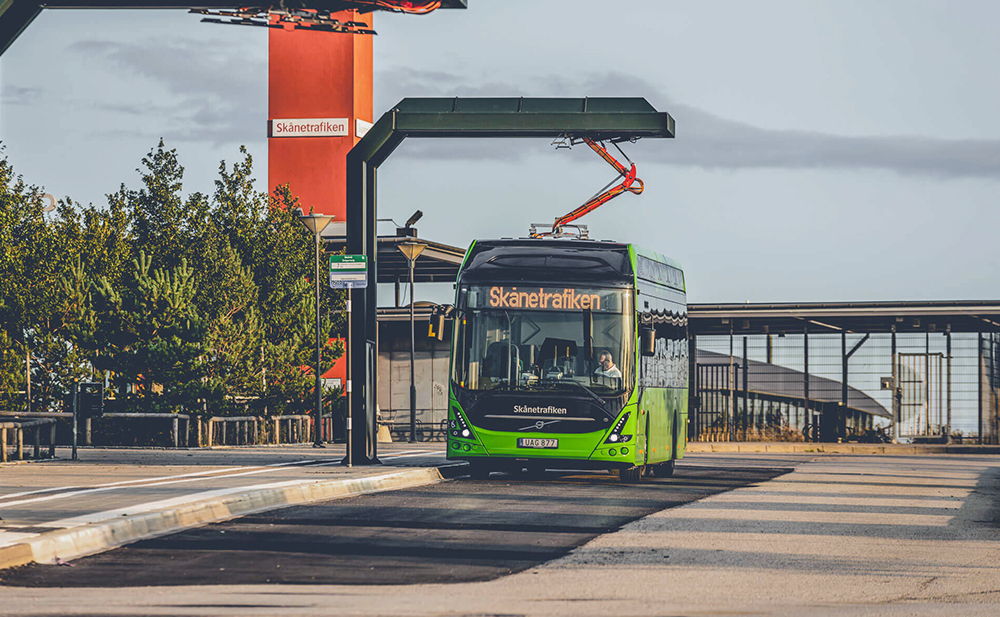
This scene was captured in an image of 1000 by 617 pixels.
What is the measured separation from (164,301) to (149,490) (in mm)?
18191

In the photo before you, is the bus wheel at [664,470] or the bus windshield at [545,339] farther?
the bus wheel at [664,470]

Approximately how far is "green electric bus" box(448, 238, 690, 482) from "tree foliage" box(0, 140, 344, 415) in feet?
49.5

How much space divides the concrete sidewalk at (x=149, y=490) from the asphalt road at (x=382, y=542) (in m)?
0.42

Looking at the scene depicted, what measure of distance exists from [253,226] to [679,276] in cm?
2008

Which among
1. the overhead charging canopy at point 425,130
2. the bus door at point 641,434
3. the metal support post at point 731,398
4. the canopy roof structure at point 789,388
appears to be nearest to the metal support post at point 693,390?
the canopy roof structure at point 789,388

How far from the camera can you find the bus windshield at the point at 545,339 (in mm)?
20797

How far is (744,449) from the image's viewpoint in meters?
41.2

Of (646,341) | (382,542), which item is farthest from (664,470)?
(382,542)

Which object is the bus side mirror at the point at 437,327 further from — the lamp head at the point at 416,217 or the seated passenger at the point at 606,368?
the lamp head at the point at 416,217

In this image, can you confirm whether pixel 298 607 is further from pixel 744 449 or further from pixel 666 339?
pixel 744 449

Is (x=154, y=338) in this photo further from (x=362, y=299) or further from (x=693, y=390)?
(x=693, y=390)

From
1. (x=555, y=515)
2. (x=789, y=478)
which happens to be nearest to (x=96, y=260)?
(x=789, y=478)

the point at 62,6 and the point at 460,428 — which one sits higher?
the point at 62,6

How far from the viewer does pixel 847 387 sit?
44.1 meters
